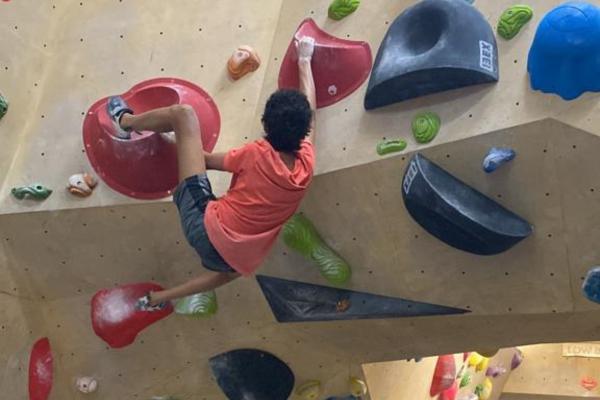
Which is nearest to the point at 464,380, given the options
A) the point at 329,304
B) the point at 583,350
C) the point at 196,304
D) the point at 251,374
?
the point at 583,350

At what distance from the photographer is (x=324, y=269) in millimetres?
4238

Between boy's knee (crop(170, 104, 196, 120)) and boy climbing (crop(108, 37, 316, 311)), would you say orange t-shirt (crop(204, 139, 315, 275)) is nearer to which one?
boy climbing (crop(108, 37, 316, 311))

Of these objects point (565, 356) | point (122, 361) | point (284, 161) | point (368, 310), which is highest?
point (284, 161)

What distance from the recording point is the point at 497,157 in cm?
351

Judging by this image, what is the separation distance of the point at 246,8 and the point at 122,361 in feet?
6.78

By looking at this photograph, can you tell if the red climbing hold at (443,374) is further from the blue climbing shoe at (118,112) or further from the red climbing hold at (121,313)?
the blue climbing shoe at (118,112)

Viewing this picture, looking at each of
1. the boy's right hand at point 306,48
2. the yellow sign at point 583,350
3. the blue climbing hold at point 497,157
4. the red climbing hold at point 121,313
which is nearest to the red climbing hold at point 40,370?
the red climbing hold at point 121,313

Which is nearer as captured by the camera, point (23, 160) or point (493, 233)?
point (493, 233)

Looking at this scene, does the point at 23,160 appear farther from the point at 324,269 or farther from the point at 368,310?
the point at 368,310

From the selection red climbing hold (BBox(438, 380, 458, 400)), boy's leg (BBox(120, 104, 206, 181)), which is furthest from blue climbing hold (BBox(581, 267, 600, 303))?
red climbing hold (BBox(438, 380, 458, 400))

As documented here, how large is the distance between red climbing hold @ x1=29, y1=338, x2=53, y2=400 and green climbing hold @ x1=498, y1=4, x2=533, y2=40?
2.98 m

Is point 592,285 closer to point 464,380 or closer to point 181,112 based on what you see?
point 181,112

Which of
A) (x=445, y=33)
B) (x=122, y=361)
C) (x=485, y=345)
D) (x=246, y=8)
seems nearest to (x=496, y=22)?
(x=445, y=33)

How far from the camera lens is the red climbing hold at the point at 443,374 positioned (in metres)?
6.68
